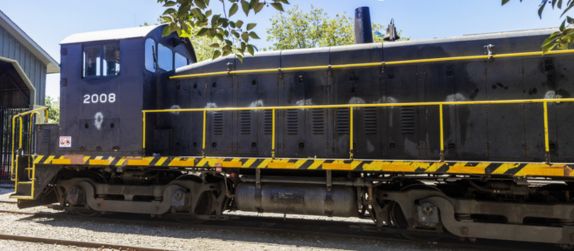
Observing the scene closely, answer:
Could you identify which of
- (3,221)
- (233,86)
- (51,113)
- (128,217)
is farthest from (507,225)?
(51,113)

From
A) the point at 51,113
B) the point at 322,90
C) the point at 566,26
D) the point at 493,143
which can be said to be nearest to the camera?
the point at 566,26

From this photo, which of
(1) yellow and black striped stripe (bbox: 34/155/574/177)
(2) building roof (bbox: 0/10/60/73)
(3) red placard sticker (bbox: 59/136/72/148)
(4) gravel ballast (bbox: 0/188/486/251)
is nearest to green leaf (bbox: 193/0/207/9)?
(1) yellow and black striped stripe (bbox: 34/155/574/177)

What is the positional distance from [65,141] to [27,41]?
960 cm

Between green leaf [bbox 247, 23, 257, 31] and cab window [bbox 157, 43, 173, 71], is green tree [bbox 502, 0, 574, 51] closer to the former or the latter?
green leaf [bbox 247, 23, 257, 31]

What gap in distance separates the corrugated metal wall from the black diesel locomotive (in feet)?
27.0

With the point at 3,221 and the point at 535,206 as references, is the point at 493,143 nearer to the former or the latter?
the point at 535,206

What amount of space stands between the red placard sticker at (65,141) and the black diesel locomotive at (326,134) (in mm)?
27

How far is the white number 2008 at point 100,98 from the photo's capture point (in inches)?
286

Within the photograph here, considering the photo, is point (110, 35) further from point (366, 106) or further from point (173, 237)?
point (366, 106)

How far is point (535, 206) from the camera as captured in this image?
5.22 m

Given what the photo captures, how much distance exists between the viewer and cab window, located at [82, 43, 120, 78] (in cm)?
726

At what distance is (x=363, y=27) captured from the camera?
23.4 ft

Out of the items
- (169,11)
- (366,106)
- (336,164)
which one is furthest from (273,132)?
(169,11)

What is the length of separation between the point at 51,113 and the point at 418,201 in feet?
148
